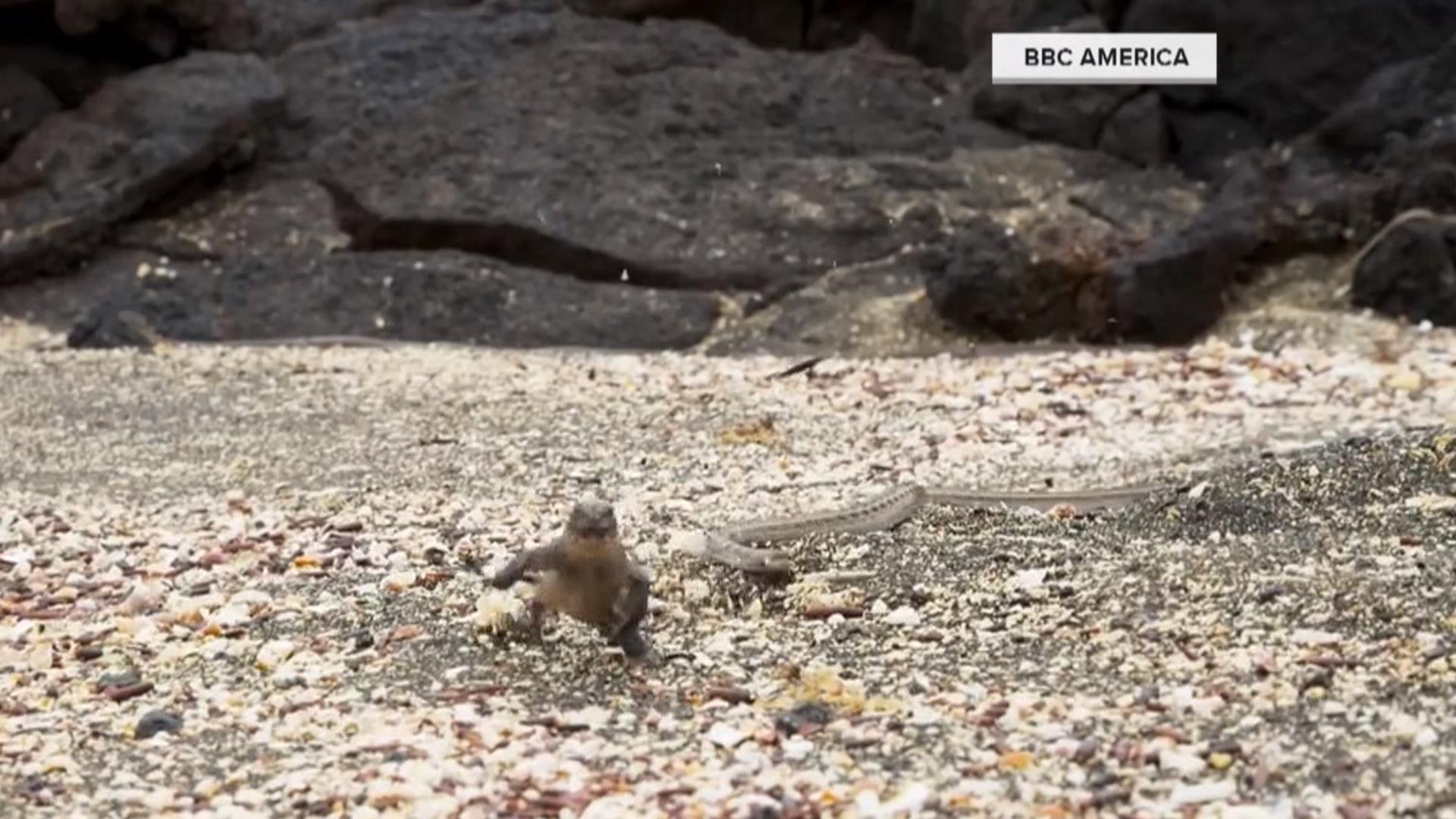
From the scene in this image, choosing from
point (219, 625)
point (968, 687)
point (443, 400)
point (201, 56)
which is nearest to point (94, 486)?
point (443, 400)

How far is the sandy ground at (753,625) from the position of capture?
9.23ft

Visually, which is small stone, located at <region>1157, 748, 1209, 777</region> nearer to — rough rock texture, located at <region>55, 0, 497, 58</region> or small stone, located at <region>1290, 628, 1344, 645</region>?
small stone, located at <region>1290, 628, 1344, 645</region>

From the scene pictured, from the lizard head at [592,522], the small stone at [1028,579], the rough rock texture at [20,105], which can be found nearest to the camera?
the lizard head at [592,522]

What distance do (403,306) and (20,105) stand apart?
131 inches

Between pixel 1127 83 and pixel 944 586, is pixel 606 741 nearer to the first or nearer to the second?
pixel 944 586

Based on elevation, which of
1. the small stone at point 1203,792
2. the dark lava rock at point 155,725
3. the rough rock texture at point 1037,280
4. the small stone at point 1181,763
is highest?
the small stone at point 1203,792

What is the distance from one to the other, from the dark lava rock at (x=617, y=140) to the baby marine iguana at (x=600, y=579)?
236 inches

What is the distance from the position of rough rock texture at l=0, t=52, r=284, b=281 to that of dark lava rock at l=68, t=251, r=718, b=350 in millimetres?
738

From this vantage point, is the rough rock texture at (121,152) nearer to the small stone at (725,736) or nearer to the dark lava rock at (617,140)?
the dark lava rock at (617,140)

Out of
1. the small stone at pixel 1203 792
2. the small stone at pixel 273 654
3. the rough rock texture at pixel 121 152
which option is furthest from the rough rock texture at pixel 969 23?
the small stone at pixel 1203 792

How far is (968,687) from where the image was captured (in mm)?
3170

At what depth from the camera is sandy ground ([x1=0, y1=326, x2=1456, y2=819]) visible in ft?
9.23

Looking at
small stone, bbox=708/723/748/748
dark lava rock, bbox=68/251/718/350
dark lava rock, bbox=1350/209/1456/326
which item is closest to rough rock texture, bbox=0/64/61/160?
dark lava rock, bbox=68/251/718/350

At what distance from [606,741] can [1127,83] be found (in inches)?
294
